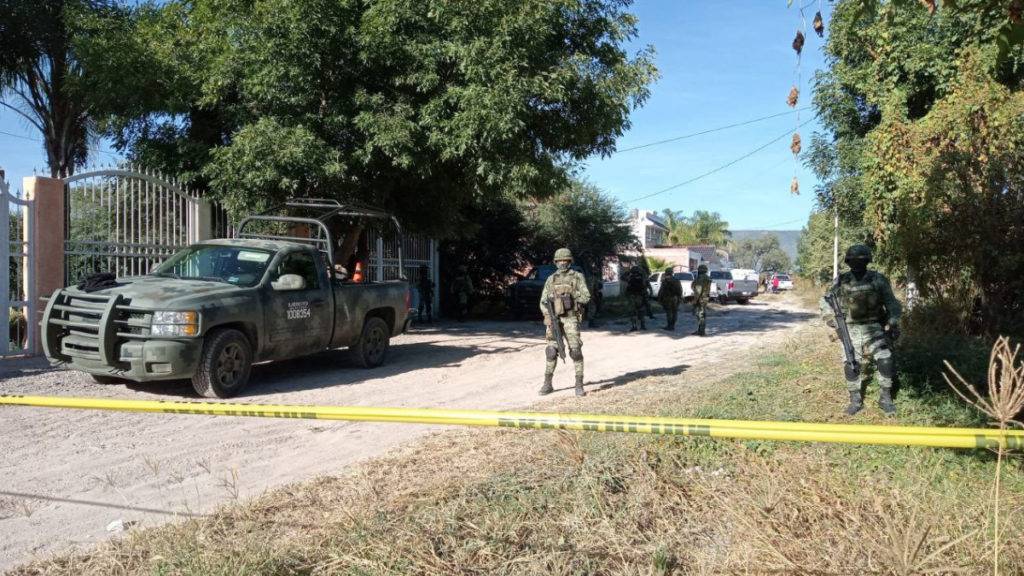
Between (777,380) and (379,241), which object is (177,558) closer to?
(777,380)

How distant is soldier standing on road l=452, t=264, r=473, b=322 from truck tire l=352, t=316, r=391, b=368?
31.7ft

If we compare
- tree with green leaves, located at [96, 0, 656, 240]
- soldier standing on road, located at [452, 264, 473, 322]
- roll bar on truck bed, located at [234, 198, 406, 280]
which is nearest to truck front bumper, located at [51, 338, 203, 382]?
roll bar on truck bed, located at [234, 198, 406, 280]

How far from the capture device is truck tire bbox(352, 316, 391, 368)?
32.8ft

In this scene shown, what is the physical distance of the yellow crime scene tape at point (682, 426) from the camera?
2381 millimetres

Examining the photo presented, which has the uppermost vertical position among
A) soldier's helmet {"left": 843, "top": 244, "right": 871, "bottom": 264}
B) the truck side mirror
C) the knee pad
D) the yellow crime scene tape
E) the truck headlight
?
soldier's helmet {"left": 843, "top": 244, "right": 871, "bottom": 264}

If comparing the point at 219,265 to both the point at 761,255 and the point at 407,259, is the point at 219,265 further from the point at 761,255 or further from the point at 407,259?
the point at 761,255

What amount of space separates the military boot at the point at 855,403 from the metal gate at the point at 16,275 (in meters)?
10.3

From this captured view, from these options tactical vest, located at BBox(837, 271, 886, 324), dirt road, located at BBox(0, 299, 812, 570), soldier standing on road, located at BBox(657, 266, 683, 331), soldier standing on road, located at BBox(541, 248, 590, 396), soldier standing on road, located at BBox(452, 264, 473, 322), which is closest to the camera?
dirt road, located at BBox(0, 299, 812, 570)

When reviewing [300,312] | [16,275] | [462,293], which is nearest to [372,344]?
[300,312]

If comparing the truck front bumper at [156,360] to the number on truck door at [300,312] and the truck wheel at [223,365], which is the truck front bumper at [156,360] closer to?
the truck wheel at [223,365]

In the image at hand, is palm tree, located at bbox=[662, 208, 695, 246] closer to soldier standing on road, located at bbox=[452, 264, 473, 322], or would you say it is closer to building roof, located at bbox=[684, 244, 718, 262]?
building roof, located at bbox=[684, 244, 718, 262]

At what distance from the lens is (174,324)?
7168 millimetres

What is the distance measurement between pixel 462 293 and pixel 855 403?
1417 cm

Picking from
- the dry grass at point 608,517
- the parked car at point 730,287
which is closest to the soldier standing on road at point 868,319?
the dry grass at point 608,517
